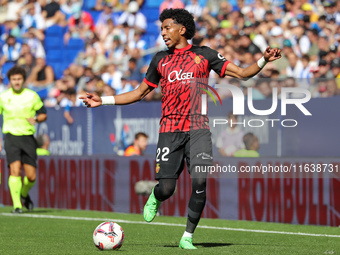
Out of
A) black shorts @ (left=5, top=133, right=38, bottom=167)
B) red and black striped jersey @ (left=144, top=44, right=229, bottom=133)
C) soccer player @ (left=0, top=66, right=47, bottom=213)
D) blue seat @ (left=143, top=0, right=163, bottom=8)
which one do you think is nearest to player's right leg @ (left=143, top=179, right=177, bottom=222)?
red and black striped jersey @ (left=144, top=44, right=229, bottom=133)

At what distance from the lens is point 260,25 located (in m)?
17.2

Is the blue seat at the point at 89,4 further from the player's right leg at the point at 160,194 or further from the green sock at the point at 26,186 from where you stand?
the player's right leg at the point at 160,194

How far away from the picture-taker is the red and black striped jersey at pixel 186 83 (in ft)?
24.2

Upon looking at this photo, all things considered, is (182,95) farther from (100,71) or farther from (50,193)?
(100,71)

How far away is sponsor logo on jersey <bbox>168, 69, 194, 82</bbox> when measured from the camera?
24.1ft

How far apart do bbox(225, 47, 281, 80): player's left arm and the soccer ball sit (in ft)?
6.14

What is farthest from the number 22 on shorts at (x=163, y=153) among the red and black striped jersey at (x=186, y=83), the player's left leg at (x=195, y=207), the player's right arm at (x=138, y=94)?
the player's right arm at (x=138, y=94)

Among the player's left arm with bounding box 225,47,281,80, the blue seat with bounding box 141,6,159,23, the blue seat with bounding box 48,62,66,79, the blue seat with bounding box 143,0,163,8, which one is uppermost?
the blue seat with bounding box 143,0,163,8

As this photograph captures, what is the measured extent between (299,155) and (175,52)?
4662 millimetres

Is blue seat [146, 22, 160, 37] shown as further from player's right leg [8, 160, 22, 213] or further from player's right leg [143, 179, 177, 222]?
player's right leg [143, 179, 177, 222]

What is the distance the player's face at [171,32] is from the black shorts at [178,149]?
0.91 m

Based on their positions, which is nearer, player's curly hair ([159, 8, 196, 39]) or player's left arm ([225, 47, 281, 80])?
player's left arm ([225, 47, 281, 80])

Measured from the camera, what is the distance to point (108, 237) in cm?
730

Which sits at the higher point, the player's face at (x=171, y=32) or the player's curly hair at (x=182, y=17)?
the player's curly hair at (x=182, y=17)
